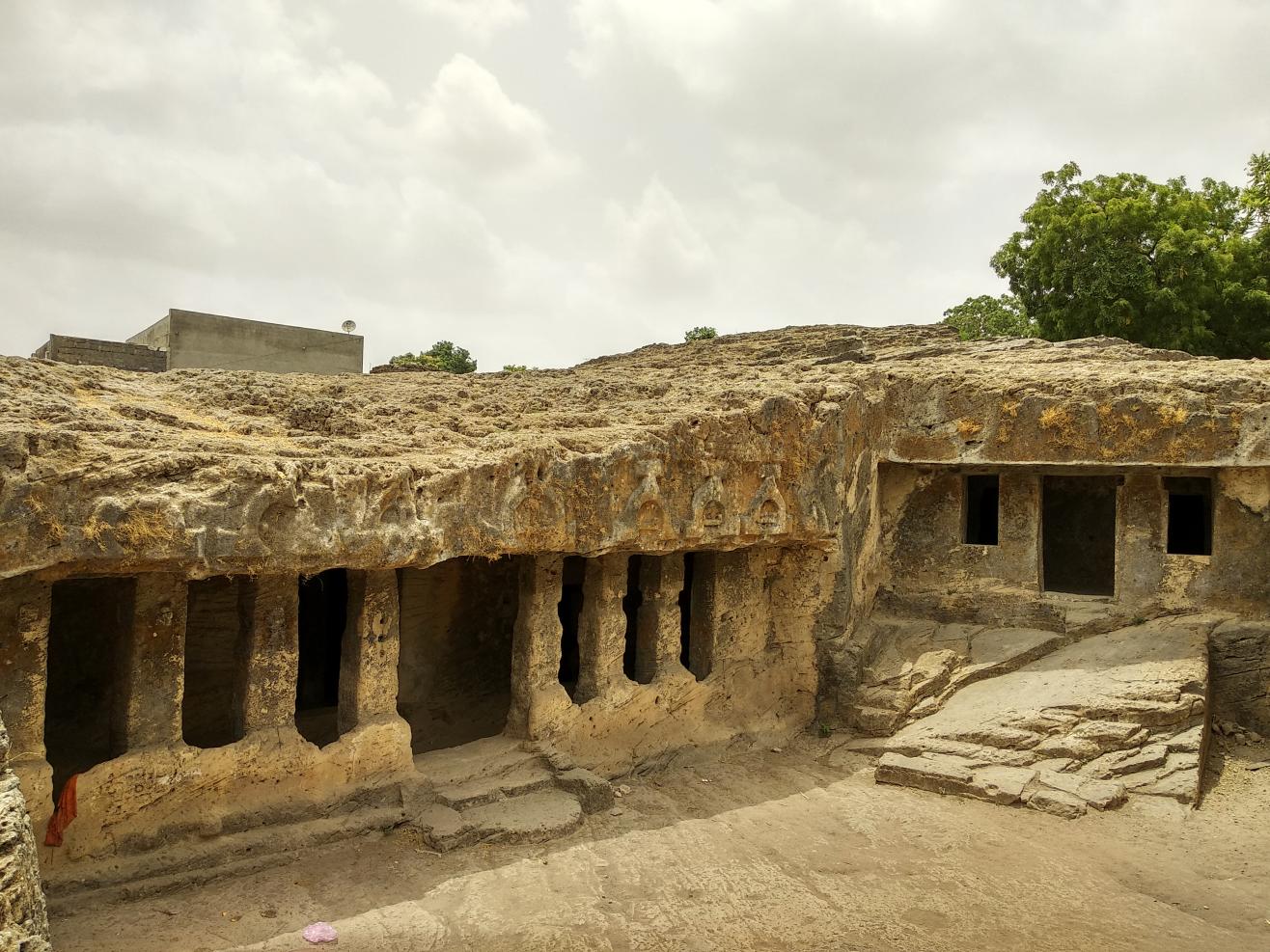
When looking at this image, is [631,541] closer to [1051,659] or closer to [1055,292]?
[1051,659]

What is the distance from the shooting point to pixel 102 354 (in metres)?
12.8

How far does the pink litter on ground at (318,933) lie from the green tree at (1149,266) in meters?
16.9

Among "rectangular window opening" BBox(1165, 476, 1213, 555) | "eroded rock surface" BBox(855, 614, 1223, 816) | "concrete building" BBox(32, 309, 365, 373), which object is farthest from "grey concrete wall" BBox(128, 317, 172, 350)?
"rectangular window opening" BBox(1165, 476, 1213, 555)

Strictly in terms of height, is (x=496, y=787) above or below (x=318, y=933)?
above

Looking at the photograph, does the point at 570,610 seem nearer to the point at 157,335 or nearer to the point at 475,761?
the point at 475,761

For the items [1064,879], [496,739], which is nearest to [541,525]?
[496,739]

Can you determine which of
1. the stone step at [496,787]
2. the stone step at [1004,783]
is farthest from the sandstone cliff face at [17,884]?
the stone step at [1004,783]

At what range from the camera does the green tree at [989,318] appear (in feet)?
76.6

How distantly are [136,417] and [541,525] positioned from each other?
2.97m

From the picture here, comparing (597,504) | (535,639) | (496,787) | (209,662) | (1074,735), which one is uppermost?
(597,504)

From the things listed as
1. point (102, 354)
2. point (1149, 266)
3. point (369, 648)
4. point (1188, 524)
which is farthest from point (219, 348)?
point (1149, 266)

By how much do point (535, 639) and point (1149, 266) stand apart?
15043mm

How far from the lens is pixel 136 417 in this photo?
648 centimetres

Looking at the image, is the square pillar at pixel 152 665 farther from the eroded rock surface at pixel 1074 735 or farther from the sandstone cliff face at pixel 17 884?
the eroded rock surface at pixel 1074 735
